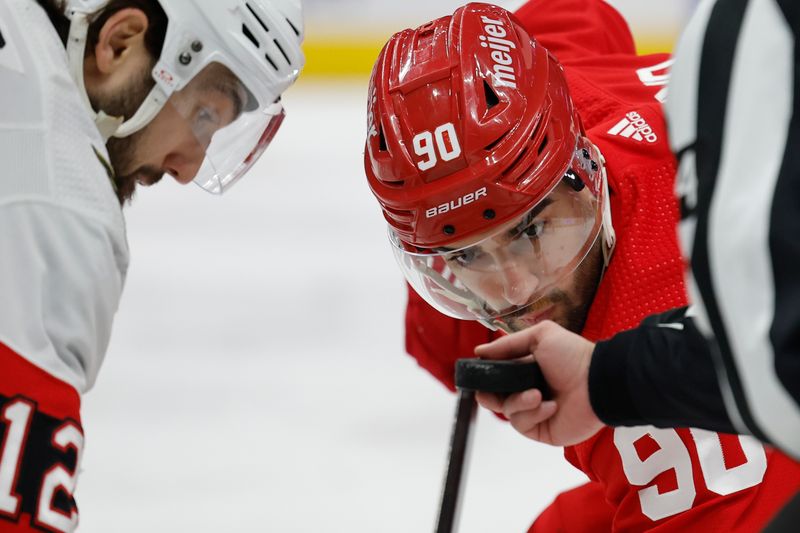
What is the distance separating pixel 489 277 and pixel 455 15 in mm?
411

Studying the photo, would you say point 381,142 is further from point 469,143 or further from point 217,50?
point 217,50

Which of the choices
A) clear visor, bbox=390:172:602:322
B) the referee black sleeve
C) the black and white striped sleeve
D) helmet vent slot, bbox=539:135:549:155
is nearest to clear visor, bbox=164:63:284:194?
clear visor, bbox=390:172:602:322

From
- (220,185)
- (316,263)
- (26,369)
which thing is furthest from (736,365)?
(316,263)

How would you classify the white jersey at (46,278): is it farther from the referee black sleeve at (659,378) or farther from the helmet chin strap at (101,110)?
the referee black sleeve at (659,378)

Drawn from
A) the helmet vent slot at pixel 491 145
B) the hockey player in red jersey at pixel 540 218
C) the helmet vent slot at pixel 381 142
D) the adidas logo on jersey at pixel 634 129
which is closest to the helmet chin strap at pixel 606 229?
the hockey player in red jersey at pixel 540 218

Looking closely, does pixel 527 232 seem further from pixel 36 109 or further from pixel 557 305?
pixel 36 109

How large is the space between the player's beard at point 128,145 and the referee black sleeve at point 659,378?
2.18ft

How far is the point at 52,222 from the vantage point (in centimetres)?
112

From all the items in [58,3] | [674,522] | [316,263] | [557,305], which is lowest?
[316,263]

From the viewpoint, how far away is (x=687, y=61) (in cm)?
87

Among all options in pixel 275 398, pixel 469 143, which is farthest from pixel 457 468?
pixel 275 398

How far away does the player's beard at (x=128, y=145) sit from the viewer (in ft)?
4.81

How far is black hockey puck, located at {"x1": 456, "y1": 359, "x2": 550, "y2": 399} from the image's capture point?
1301 mm

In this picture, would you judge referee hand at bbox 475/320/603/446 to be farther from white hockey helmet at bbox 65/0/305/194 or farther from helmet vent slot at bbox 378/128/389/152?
white hockey helmet at bbox 65/0/305/194
